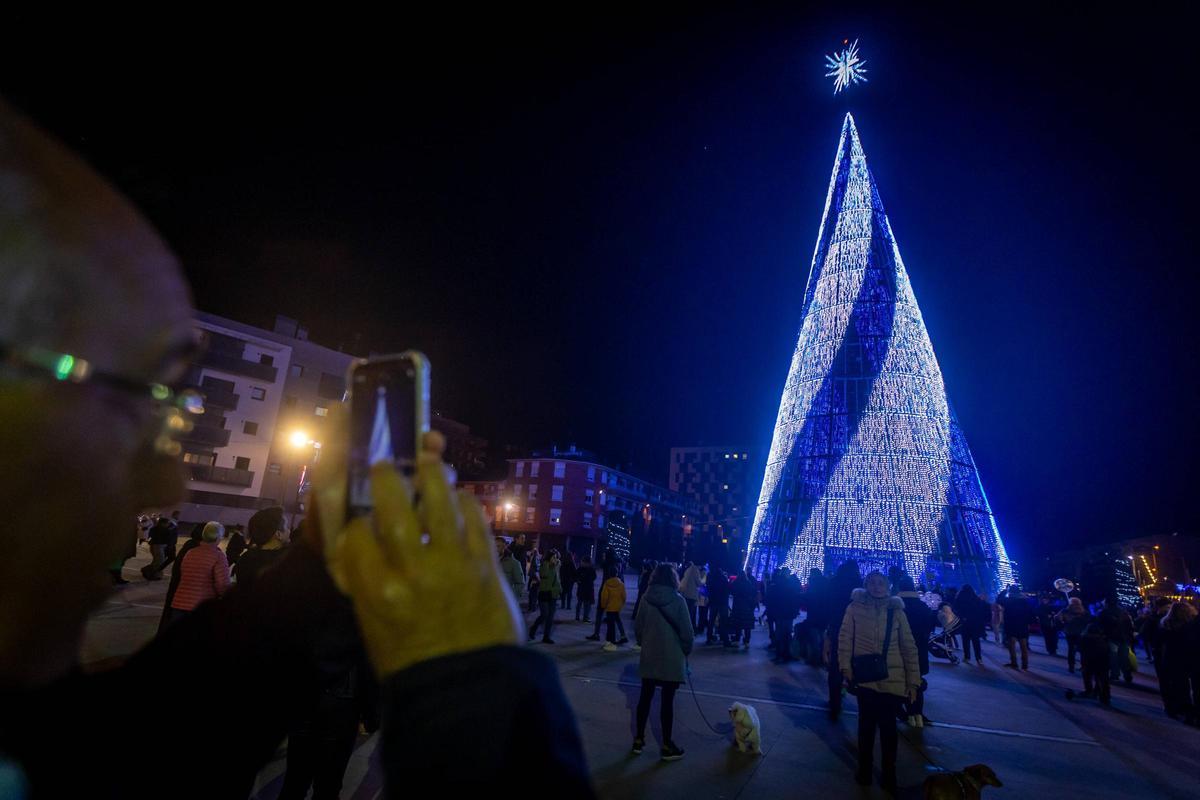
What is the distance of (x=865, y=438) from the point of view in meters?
18.8

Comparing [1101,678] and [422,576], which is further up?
[422,576]

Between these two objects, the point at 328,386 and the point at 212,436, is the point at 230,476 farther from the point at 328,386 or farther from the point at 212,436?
the point at 328,386

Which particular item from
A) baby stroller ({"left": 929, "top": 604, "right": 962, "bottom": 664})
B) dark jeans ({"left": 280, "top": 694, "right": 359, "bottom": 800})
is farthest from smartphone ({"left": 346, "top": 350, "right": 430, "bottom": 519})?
baby stroller ({"left": 929, "top": 604, "right": 962, "bottom": 664})

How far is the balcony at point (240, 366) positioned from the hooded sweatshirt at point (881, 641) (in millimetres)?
38967

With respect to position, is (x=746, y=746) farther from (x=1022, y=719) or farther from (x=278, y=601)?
(x=278, y=601)

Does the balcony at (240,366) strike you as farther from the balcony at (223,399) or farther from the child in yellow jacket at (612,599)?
the child in yellow jacket at (612,599)

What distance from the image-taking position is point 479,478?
70750 millimetres

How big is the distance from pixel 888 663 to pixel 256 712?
6.22 metres

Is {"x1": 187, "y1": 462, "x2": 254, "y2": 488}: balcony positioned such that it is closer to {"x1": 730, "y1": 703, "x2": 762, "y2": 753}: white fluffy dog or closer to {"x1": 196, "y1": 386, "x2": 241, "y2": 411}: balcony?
{"x1": 196, "y1": 386, "x2": 241, "y2": 411}: balcony

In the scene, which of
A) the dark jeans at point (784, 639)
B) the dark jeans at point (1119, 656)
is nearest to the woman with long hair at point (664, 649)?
the dark jeans at point (784, 639)

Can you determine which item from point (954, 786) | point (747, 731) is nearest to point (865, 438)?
point (747, 731)

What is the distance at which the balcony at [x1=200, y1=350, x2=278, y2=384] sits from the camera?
35.3 meters

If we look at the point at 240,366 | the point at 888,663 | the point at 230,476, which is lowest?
the point at 888,663

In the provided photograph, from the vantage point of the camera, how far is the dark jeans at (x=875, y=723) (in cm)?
545
